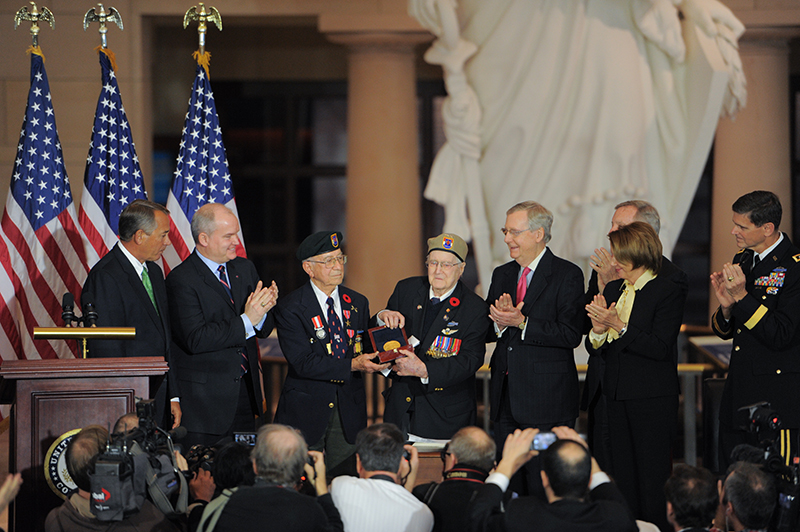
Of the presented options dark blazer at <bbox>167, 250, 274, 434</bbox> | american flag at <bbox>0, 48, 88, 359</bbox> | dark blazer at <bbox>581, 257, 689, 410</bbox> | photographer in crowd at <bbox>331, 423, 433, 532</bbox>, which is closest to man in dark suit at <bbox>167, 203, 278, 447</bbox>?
dark blazer at <bbox>167, 250, 274, 434</bbox>

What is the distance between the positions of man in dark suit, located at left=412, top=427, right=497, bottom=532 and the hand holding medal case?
872 mm

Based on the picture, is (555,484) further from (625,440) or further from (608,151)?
(608,151)

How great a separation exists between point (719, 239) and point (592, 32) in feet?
8.59

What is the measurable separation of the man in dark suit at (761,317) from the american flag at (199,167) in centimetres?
267

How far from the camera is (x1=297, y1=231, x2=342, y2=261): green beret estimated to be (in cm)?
404

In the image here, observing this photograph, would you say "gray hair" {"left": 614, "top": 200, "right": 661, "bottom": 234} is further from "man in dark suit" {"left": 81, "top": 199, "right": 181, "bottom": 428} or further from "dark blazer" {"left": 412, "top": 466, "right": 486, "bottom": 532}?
"man in dark suit" {"left": 81, "top": 199, "right": 181, "bottom": 428}

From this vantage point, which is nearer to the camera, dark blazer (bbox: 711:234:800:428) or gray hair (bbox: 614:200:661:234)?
dark blazer (bbox: 711:234:800:428)

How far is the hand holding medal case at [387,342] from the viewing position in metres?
3.94

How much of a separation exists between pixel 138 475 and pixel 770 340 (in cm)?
249

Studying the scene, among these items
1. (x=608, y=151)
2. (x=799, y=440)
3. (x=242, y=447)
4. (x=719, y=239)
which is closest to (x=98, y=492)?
(x=242, y=447)

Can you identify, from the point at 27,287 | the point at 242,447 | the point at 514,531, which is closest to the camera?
the point at 514,531

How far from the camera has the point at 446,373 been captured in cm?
398

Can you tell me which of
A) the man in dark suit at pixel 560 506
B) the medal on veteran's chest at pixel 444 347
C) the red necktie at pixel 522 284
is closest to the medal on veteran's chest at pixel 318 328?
the medal on veteran's chest at pixel 444 347

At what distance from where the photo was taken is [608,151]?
19.8ft
